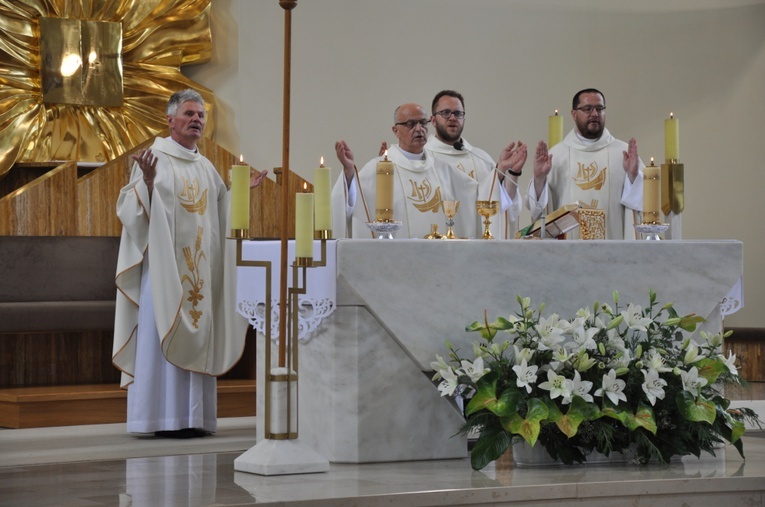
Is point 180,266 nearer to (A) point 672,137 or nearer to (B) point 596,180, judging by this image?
(B) point 596,180

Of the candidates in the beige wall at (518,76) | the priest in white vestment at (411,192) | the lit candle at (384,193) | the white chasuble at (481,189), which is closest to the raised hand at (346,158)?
the priest in white vestment at (411,192)

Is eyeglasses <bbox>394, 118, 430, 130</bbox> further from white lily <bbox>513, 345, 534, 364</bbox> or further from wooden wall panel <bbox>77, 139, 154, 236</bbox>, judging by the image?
wooden wall panel <bbox>77, 139, 154, 236</bbox>

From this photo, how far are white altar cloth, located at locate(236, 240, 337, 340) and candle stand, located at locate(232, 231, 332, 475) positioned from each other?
0.47 ft

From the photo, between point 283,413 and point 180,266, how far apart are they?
2.18 meters

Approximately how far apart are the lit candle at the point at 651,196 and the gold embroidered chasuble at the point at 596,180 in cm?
130

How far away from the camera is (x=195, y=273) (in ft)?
21.5

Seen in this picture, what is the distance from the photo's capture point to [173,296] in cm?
639

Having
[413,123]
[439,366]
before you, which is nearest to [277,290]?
[439,366]

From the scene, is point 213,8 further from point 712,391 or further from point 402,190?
point 712,391

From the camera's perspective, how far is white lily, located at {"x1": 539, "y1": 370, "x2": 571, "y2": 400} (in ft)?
14.5

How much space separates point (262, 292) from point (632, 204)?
241 cm

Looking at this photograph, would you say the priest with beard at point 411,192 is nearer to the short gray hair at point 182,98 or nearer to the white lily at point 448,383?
the short gray hair at point 182,98

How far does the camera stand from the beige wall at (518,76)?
28.1ft

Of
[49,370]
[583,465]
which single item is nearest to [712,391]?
[583,465]
